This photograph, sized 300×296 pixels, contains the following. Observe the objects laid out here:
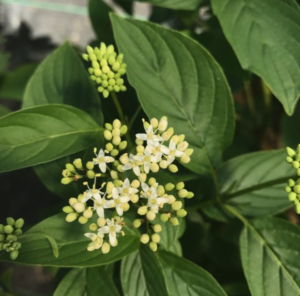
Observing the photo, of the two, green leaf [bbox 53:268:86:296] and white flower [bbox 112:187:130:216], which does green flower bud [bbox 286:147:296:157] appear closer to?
white flower [bbox 112:187:130:216]

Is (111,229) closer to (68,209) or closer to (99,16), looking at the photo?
(68,209)

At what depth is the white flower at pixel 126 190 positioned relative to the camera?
645mm

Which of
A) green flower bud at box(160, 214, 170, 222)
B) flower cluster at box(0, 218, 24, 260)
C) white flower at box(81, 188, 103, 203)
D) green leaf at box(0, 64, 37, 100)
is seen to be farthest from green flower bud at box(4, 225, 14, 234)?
green leaf at box(0, 64, 37, 100)

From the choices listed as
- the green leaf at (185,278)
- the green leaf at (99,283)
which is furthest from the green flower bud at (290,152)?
the green leaf at (99,283)

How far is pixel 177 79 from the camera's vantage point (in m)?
0.80

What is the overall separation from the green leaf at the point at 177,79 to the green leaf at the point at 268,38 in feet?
0.22

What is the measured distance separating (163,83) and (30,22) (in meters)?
1.32

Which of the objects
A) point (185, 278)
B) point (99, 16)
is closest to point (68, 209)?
point (185, 278)

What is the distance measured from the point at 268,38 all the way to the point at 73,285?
22.7 inches

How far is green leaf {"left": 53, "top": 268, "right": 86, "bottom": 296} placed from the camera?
77 cm

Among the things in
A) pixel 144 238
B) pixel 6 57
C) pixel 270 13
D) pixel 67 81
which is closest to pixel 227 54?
pixel 270 13

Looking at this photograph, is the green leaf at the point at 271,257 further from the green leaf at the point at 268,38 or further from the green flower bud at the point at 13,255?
the green flower bud at the point at 13,255

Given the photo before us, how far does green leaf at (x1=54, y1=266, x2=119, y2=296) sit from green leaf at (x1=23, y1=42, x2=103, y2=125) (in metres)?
0.31

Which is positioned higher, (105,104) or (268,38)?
(268,38)
